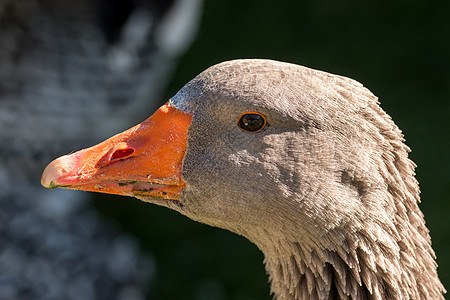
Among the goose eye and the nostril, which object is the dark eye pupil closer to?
the goose eye

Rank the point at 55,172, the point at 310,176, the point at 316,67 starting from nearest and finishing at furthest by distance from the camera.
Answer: the point at 310,176
the point at 55,172
the point at 316,67

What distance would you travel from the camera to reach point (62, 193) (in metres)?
6.95

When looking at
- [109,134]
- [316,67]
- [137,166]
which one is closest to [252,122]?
[137,166]

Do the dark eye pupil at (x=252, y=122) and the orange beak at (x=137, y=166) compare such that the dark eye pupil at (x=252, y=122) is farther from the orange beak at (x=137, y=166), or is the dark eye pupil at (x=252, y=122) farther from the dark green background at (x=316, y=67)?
the dark green background at (x=316, y=67)

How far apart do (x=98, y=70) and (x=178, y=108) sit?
432cm

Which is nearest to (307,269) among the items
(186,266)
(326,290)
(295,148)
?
(326,290)

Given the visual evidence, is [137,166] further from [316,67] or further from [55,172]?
[316,67]

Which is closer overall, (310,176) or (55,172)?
(310,176)

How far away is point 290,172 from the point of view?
2607 mm

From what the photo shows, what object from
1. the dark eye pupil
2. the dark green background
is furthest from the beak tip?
the dark green background

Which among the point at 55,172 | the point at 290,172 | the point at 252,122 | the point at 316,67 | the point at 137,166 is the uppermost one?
the point at 316,67

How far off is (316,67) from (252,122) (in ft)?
18.3

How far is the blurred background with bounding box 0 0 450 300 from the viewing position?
6.14m

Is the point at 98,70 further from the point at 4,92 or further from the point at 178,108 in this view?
the point at 178,108
